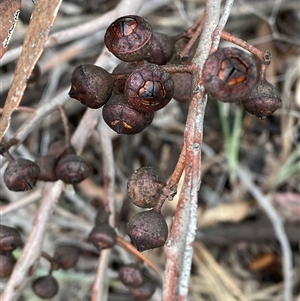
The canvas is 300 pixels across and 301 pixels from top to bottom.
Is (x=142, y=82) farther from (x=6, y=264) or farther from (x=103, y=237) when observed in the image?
(x=6, y=264)

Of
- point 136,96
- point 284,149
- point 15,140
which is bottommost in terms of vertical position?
point 136,96

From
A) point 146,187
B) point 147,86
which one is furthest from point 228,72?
point 146,187

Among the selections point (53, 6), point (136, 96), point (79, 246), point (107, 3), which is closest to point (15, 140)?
point (53, 6)

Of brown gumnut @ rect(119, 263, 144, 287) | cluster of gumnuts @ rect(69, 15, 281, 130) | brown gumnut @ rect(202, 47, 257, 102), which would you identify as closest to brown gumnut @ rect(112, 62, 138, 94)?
cluster of gumnuts @ rect(69, 15, 281, 130)

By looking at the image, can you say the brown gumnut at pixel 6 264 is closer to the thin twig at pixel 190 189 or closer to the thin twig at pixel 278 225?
the thin twig at pixel 190 189

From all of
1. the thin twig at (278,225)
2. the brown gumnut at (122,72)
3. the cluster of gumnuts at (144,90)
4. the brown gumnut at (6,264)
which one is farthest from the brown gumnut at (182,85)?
the thin twig at (278,225)

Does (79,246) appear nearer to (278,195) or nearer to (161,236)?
(278,195)
